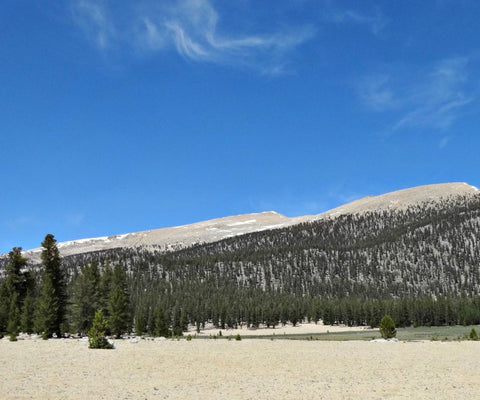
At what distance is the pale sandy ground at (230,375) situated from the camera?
64.8 feet

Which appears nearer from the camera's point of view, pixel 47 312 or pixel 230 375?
pixel 230 375

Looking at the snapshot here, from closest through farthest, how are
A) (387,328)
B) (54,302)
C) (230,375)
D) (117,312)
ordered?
(230,375) < (54,302) < (387,328) < (117,312)

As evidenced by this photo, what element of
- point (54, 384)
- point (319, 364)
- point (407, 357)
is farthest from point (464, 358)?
point (54, 384)

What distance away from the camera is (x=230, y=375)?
83.7 ft

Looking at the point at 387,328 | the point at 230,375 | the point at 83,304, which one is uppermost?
the point at 83,304

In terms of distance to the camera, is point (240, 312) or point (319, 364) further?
point (240, 312)

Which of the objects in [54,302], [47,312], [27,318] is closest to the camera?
[47,312]

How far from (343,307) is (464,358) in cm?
13009

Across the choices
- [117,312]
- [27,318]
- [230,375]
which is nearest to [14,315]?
[27,318]

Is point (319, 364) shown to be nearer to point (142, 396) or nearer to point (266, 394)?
point (266, 394)

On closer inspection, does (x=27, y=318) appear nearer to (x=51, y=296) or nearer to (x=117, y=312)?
(x=51, y=296)

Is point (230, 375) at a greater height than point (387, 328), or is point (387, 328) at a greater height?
point (387, 328)

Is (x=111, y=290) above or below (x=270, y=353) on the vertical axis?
above

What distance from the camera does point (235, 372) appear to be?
26.7 metres
